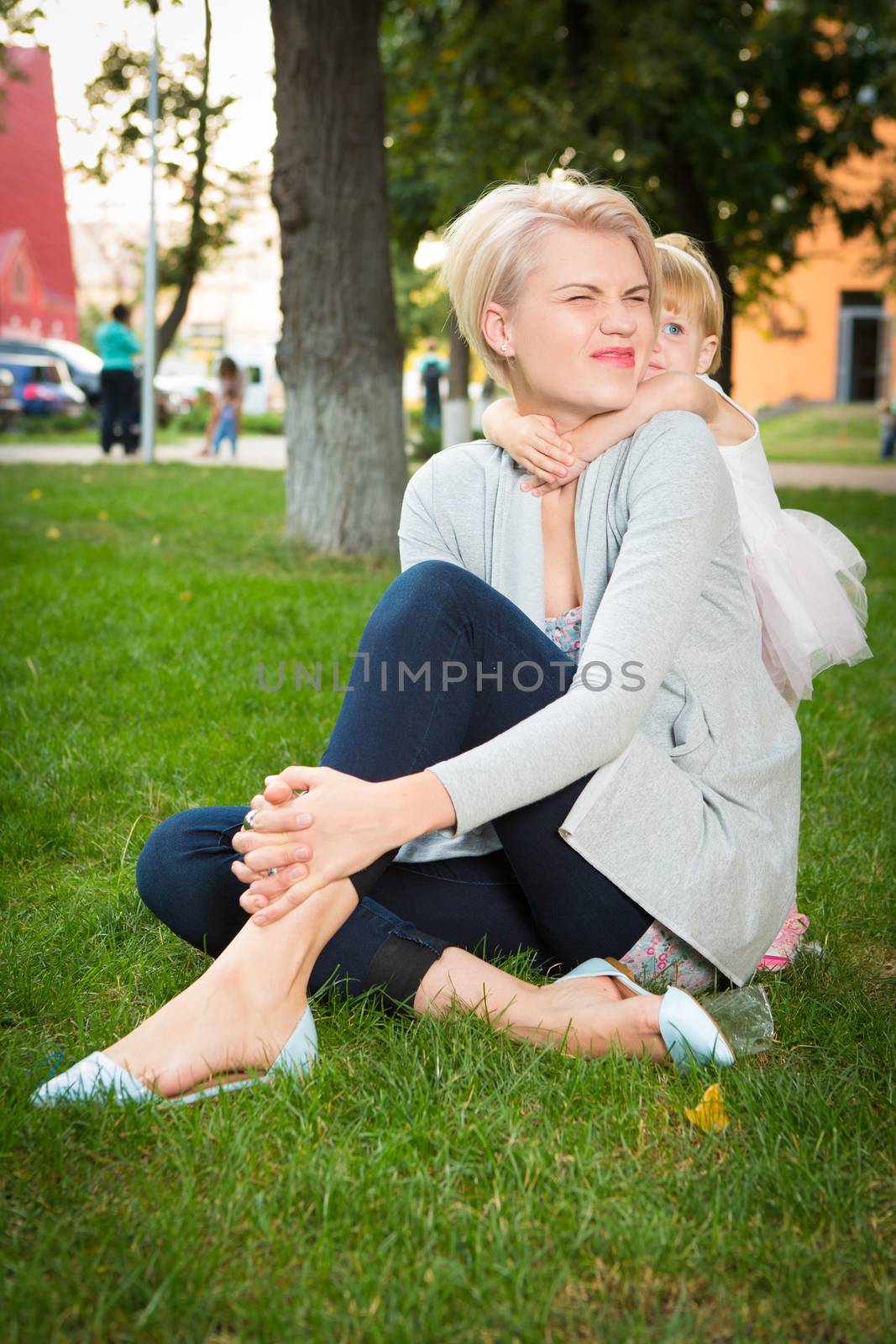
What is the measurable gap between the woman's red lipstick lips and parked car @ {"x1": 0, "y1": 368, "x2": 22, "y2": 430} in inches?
925

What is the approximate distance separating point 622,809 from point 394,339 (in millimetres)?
6331

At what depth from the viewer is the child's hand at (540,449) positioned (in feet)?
8.23

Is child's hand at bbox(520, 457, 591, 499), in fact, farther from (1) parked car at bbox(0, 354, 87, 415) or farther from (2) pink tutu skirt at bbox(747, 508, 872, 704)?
(1) parked car at bbox(0, 354, 87, 415)

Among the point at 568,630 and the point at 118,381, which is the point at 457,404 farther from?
the point at 568,630

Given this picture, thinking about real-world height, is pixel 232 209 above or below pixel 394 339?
above

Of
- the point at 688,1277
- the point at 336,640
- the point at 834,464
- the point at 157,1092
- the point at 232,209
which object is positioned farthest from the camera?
the point at 232,209

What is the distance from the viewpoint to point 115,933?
284cm

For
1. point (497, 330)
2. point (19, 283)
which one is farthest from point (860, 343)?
point (497, 330)

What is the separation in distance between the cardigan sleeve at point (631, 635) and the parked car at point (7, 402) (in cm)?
2375

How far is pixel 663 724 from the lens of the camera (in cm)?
238

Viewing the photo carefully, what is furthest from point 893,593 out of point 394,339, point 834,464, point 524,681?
point 834,464

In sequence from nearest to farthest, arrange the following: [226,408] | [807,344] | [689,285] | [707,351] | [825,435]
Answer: [689,285]
[707,351]
[226,408]
[825,435]
[807,344]

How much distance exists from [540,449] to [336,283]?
18.5 feet

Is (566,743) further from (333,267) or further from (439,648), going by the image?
(333,267)
